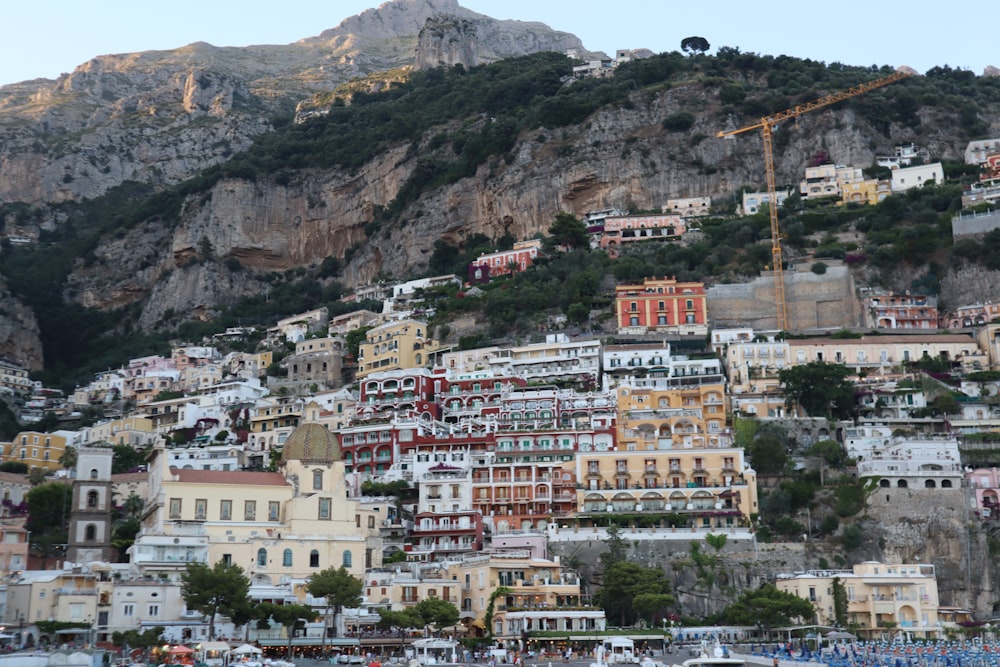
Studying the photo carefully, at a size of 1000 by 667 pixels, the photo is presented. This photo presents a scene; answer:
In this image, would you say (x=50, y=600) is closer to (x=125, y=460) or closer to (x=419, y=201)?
(x=125, y=460)

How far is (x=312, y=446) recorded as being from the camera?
2785 inches

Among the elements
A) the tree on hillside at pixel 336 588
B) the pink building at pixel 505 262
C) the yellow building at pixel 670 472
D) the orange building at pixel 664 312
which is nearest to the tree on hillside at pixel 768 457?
the yellow building at pixel 670 472

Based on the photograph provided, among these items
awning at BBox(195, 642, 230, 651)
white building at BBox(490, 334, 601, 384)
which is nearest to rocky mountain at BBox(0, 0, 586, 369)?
white building at BBox(490, 334, 601, 384)

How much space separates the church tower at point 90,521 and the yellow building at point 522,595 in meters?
19.6

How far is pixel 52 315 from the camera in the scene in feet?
452

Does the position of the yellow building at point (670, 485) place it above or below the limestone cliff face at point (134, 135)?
below

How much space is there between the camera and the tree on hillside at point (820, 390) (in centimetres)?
8319

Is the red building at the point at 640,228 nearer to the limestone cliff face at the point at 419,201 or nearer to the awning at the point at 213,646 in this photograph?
the limestone cliff face at the point at 419,201

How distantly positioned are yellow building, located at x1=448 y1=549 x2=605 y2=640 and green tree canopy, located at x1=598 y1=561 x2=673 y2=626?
0.89m

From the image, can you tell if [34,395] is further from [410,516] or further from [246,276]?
[410,516]

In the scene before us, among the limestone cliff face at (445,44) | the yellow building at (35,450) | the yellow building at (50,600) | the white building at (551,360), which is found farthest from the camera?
the limestone cliff face at (445,44)

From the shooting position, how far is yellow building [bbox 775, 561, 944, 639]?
63906 mm

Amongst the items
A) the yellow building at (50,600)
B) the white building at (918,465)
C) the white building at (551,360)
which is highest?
the white building at (551,360)

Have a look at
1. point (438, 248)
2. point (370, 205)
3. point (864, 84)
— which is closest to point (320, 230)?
point (370, 205)
